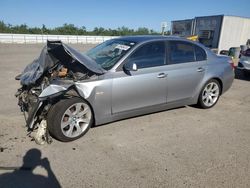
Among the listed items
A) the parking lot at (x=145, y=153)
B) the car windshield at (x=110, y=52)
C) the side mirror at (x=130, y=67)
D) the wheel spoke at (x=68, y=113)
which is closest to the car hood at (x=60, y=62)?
the car windshield at (x=110, y=52)

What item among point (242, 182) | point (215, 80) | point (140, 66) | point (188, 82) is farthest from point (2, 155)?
point (215, 80)

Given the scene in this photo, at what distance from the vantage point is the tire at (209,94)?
538 centimetres

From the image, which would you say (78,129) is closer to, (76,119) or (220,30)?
(76,119)

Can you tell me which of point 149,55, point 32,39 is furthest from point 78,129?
point 32,39

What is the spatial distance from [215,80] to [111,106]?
279cm

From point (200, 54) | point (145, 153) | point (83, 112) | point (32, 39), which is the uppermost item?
point (200, 54)

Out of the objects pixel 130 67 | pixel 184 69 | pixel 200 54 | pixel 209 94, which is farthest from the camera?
pixel 209 94

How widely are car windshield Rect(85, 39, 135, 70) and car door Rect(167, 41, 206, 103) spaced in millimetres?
925

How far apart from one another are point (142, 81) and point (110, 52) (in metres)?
0.88

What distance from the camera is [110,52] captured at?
4570 mm

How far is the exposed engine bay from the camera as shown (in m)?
3.59

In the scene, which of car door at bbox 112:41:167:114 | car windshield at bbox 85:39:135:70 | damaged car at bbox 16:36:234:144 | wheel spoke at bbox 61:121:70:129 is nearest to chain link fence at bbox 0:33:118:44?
car windshield at bbox 85:39:135:70

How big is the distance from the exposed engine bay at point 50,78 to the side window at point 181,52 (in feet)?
5.22

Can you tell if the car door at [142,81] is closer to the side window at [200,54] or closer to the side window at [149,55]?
the side window at [149,55]
